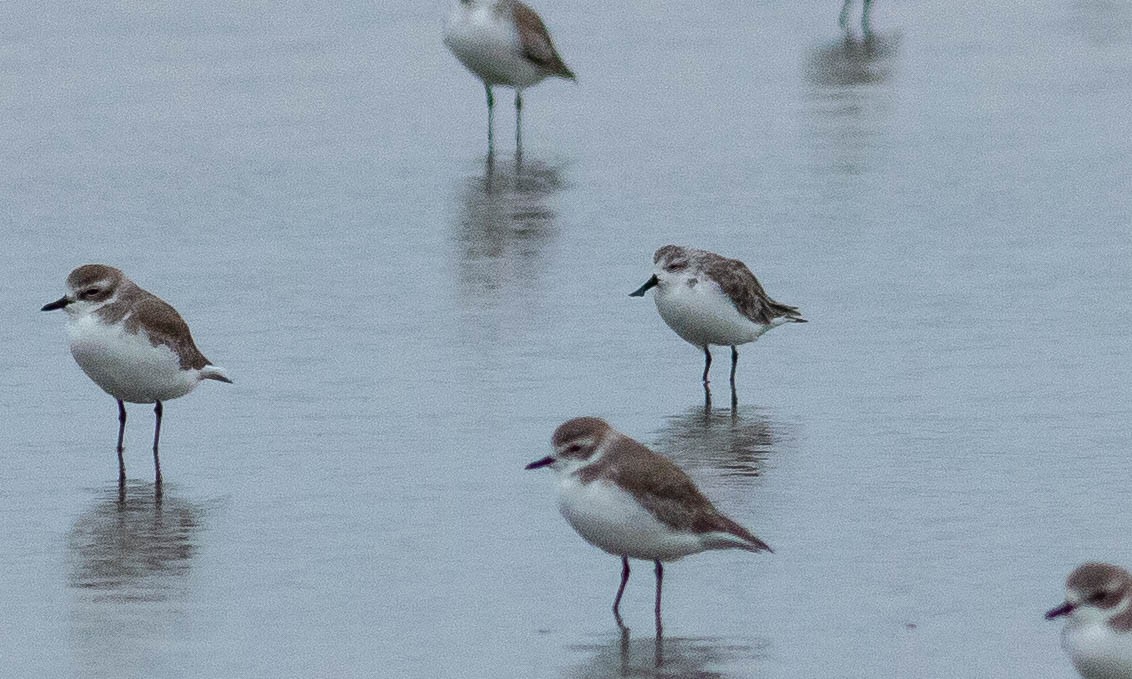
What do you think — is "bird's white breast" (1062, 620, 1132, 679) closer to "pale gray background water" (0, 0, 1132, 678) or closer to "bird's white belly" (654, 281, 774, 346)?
"pale gray background water" (0, 0, 1132, 678)

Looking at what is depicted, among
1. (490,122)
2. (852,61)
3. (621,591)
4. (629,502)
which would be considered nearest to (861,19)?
(852,61)

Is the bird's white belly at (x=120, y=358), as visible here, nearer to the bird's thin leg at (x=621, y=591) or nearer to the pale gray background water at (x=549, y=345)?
the pale gray background water at (x=549, y=345)

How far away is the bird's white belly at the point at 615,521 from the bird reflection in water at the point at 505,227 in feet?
23.2

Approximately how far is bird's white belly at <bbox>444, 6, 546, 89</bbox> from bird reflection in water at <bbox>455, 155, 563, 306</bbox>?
2089 millimetres

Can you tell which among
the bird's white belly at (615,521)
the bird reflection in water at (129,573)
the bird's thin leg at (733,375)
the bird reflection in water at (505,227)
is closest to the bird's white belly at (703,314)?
the bird's thin leg at (733,375)

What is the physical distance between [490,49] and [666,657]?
50.7 ft

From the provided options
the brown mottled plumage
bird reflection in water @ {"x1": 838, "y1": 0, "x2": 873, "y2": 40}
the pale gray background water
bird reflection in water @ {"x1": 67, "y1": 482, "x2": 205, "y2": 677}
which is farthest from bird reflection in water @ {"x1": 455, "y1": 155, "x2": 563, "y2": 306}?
bird reflection in water @ {"x1": 838, "y1": 0, "x2": 873, "y2": 40}

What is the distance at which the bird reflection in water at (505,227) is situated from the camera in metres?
18.3

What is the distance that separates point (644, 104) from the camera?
26062 millimetres

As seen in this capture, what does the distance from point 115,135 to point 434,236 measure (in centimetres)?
556

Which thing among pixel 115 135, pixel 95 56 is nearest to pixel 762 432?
pixel 115 135

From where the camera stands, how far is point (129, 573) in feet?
37.7

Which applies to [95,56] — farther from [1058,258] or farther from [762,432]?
[762,432]

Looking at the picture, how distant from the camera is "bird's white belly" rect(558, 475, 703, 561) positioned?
10.4 m
